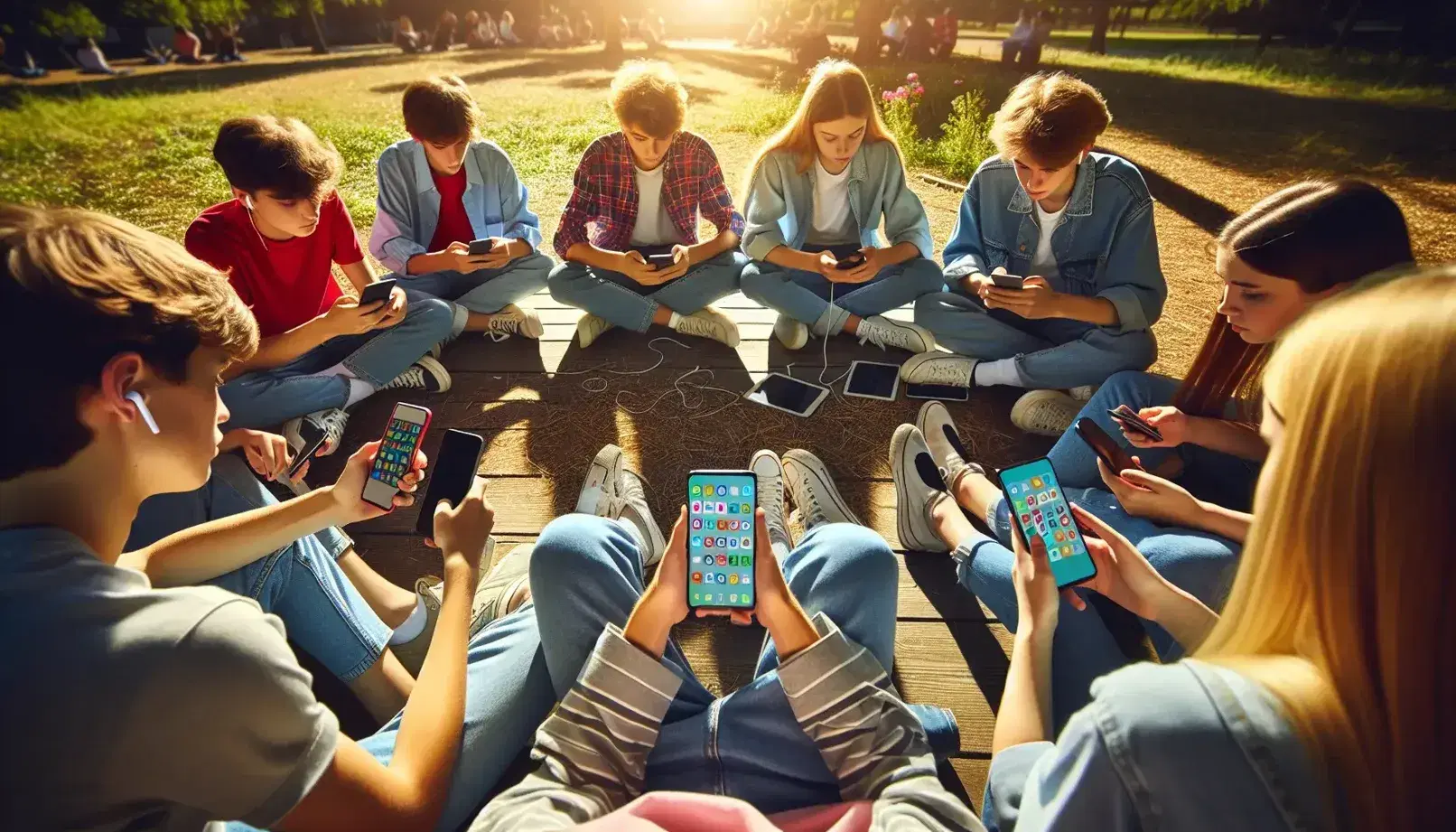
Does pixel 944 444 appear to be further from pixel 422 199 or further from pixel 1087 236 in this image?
pixel 422 199

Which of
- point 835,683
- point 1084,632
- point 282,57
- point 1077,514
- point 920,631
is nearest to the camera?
point 835,683

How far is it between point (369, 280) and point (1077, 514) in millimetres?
3270

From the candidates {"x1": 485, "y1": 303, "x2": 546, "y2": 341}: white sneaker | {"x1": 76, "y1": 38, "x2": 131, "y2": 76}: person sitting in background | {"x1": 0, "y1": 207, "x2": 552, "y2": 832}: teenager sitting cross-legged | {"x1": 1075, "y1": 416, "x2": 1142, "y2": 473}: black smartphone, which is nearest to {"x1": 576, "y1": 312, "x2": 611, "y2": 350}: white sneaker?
{"x1": 485, "y1": 303, "x2": 546, "y2": 341}: white sneaker

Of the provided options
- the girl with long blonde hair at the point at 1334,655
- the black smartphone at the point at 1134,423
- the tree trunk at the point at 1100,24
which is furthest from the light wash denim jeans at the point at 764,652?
the tree trunk at the point at 1100,24

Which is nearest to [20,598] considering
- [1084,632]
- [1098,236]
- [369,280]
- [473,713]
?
[473,713]

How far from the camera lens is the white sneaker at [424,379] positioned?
339cm

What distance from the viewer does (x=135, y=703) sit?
0.87m

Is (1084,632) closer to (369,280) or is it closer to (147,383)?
(147,383)

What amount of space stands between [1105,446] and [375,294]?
9.85 ft

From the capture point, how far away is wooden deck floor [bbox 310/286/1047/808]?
6.92ft

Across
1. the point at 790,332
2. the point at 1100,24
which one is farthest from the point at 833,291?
the point at 1100,24

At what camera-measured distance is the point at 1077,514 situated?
1.92 meters

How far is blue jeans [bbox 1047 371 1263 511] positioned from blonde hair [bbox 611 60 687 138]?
2.47m

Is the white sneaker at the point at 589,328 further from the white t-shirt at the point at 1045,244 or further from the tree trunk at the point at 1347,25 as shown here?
the tree trunk at the point at 1347,25
